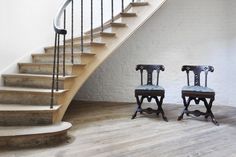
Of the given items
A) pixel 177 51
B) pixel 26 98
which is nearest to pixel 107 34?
pixel 26 98

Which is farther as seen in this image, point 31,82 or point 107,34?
point 107,34

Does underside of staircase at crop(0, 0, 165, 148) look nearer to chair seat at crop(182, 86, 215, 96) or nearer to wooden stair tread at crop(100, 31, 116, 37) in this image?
wooden stair tread at crop(100, 31, 116, 37)

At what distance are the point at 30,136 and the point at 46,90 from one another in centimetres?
75

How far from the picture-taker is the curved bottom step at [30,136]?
238cm

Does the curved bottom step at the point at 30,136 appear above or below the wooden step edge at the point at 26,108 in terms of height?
below

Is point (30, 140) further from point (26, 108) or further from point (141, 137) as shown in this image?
point (141, 137)

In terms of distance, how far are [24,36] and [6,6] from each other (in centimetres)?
53

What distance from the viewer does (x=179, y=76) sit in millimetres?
4801

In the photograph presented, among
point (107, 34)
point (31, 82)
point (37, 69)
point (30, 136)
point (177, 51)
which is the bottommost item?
point (30, 136)

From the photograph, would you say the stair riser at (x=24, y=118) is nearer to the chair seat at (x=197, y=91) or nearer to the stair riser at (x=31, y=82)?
the stair riser at (x=31, y=82)

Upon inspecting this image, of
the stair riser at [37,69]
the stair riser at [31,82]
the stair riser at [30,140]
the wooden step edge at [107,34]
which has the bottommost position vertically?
the stair riser at [30,140]

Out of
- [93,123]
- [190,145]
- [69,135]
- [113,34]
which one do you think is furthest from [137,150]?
[113,34]

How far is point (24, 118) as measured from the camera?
8.68ft

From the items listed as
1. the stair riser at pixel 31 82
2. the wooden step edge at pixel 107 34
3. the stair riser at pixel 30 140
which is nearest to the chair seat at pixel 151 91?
the wooden step edge at pixel 107 34
